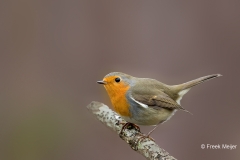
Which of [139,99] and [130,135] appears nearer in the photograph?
[130,135]

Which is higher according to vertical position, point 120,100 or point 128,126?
point 120,100

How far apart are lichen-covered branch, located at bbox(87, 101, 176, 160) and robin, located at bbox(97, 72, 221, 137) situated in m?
0.10

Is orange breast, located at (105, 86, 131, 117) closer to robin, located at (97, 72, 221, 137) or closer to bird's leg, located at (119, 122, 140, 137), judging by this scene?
robin, located at (97, 72, 221, 137)

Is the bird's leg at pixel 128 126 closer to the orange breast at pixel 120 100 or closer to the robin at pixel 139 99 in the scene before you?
the robin at pixel 139 99

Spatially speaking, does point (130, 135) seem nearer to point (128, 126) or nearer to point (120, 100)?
point (128, 126)

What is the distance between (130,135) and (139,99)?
0.37 m

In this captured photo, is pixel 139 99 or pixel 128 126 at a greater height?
pixel 139 99

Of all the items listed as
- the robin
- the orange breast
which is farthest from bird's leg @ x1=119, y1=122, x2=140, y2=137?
the orange breast

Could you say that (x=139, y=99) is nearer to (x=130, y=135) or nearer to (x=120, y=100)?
(x=120, y=100)

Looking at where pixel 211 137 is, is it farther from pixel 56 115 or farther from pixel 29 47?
pixel 29 47

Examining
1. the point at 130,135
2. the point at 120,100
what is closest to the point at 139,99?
the point at 120,100

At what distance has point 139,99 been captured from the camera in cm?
434

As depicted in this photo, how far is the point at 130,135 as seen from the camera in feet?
13.7

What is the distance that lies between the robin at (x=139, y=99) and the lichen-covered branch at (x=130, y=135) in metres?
0.10
